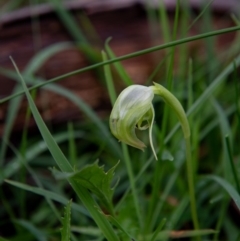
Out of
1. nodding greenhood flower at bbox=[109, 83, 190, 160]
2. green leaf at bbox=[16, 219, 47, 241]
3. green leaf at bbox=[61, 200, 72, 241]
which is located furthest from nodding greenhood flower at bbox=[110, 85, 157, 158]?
green leaf at bbox=[16, 219, 47, 241]

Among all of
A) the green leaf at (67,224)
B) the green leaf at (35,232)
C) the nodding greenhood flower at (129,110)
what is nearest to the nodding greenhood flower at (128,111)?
the nodding greenhood flower at (129,110)

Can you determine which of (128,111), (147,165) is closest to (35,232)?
(147,165)

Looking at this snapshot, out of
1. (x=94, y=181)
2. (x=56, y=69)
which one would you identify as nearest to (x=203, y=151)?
(x=56, y=69)

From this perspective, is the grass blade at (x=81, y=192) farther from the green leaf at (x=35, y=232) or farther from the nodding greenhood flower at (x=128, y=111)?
the green leaf at (x=35, y=232)

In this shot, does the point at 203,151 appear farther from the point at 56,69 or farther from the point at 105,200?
the point at 105,200

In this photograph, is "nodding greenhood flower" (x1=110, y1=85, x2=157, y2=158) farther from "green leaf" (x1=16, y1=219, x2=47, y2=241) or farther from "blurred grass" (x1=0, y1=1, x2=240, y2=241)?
"green leaf" (x1=16, y1=219, x2=47, y2=241)
